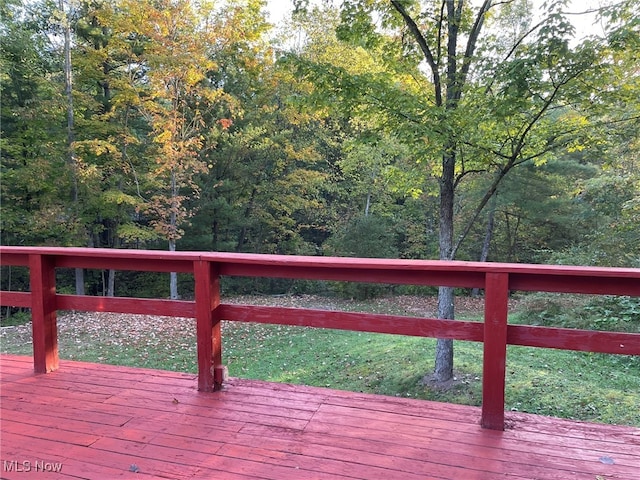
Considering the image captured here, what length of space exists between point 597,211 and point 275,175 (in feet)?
29.8

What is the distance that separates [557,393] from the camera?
188 inches

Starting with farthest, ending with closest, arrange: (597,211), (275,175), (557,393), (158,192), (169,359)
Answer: (275,175) < (158,192) < (597,211) < (169,359) < (557,393)

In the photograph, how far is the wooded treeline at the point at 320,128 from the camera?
4.57 metres

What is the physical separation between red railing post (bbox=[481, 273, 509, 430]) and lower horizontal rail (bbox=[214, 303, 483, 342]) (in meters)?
0.07

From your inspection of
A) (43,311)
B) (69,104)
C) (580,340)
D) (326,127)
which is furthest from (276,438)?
(326,127)

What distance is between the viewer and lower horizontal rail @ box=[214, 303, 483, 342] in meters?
2.06

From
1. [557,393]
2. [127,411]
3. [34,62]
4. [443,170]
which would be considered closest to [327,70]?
[443,170]

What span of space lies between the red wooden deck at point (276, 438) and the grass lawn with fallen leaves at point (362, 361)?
282 centimetres

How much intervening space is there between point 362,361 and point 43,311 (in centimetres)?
493

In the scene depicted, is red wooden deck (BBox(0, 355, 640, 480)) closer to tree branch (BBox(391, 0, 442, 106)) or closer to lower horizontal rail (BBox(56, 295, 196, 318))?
lower horizontal rail (BBox(56, 295, 196, 318))

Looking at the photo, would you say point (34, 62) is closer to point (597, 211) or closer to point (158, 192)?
point (158, 192)

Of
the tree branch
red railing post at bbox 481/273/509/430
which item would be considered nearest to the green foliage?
the tree branch

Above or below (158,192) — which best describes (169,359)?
below

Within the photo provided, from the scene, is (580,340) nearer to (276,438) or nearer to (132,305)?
(276,438)
